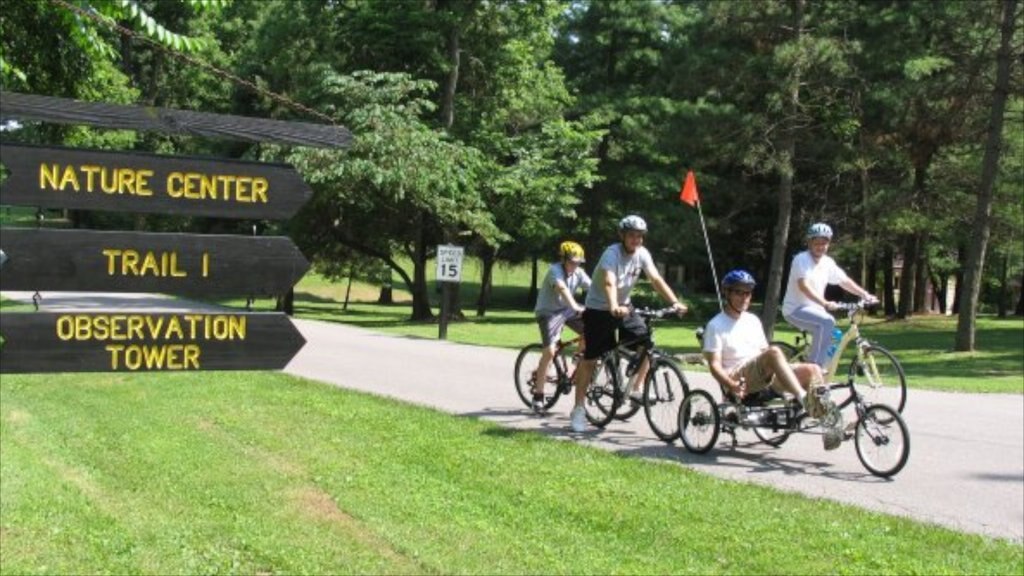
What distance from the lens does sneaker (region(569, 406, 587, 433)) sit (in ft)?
32.7

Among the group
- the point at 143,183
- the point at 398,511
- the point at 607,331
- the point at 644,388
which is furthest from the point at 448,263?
the point at 143,183

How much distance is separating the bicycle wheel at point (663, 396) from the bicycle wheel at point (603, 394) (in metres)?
0.40

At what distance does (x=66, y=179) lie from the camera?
3.51 meters

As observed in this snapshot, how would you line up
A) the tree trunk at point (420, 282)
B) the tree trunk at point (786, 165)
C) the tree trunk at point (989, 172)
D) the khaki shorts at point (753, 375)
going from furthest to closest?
the tree trunk at point (420, 282), the tree trunk at point (786, 165), the tree trunk at point (989, 172), the khaki shorts at point (753, 375)

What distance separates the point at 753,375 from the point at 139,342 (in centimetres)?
613

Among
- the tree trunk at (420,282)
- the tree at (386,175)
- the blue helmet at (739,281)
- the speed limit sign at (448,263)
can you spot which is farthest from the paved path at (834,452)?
the tree trunk at (420,282)

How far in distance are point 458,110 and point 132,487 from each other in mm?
28084

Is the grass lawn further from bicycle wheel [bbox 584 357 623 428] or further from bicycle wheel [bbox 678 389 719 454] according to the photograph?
bicycle wheel [bbox 584 357 623 428]

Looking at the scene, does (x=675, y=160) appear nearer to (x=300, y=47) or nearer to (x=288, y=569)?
(x=300, y=47)

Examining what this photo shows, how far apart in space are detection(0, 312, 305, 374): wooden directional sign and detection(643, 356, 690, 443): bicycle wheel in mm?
6093

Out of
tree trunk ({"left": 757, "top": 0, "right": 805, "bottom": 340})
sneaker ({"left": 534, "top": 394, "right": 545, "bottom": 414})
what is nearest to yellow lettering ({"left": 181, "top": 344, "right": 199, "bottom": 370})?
sneaker ({"left": 534, "top": 394, "right": 545, "bottom": 414})

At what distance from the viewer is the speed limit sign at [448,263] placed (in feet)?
79.1

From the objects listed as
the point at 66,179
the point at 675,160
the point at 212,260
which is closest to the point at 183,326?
the point at 212,260

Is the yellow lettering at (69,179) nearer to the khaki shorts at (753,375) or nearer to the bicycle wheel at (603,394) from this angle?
the khaki shorts at (753,375)
